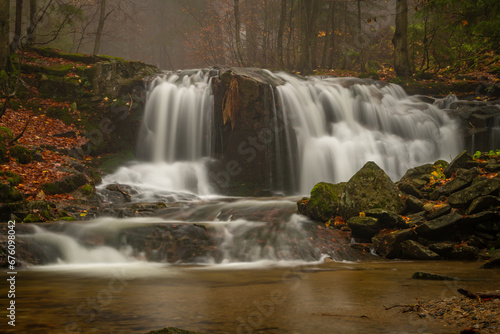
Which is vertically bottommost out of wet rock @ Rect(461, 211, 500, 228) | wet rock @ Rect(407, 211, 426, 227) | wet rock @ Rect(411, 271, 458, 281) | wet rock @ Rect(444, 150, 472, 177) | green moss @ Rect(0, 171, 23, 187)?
wet rock @ Rect(411, 271, 458, 281)

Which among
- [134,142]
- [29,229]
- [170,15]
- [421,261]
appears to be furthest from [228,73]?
[170,15]

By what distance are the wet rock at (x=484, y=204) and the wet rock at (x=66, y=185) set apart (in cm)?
911

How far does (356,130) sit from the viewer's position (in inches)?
580

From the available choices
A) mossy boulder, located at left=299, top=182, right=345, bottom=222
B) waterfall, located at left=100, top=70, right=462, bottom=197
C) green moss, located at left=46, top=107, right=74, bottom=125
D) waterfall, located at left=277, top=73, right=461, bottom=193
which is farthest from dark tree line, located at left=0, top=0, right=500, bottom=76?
mossy boulder, located at left=299, top=182, right=345, bottom=222

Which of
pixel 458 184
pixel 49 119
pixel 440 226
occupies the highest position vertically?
pixel 49 119

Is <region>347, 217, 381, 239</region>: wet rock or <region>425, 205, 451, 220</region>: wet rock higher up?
<region>425, 205, 451, 220</region>: wet rock

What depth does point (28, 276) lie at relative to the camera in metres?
5.35

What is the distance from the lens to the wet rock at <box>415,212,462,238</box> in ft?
21.9

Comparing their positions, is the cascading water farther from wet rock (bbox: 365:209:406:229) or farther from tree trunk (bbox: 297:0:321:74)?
tree trunk (bbox: 297:0:321:74)

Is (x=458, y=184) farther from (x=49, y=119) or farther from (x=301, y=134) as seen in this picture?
(x=49, y=119)

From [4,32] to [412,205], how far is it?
45.0 ft

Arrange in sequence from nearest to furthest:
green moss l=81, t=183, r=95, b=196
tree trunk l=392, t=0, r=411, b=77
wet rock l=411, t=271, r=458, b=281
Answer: wet rock l=411, t=271, r=458, b=281 < green moss l=81, t=183, r=95, b=196 < tree trunk l=392, t=0, r=411, b=77

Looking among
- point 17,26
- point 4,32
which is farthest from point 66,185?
point 17,26

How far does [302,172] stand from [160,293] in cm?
983
